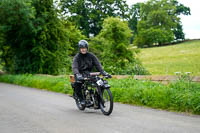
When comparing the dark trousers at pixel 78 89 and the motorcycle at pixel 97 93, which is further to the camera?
the dark trousers at pixel 78 89

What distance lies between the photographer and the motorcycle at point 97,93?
773 cm

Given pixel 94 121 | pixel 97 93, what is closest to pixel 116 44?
pixel 97 93

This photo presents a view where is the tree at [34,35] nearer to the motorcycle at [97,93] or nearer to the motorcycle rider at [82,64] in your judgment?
the motorcycle rider at [82,64]

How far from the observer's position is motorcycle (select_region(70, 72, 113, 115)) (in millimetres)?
7730

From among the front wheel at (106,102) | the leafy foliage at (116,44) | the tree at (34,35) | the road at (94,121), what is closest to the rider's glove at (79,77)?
the front wheel at (106,102)

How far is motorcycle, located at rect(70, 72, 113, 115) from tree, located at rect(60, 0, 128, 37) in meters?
39.9

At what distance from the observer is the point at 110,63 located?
21.8 meters

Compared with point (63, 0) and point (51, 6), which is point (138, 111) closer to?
point (51, 6)

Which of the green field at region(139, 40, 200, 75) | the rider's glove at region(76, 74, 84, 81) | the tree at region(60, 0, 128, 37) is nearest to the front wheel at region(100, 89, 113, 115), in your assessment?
the rider's glove at region(76, 74, 84, 81)

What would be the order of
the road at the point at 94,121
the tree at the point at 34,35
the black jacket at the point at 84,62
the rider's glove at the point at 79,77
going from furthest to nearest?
the tree at the point at 34,35
the black jacket at the point at 84,62
the rider's glove at the point at 79,77
the road at the point at 94,121

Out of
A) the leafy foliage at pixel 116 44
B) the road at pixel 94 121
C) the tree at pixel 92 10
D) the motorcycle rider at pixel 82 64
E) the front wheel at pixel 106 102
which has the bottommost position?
the road at pixel 94 121

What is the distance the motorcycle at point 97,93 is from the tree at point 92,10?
39.9 meters

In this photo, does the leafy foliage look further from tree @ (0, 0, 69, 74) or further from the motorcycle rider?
the motorcycle rider

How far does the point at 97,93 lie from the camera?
8.11 metres
